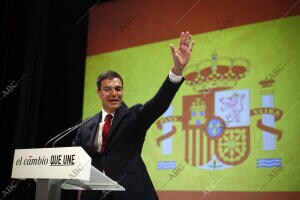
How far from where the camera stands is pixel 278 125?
128 inches


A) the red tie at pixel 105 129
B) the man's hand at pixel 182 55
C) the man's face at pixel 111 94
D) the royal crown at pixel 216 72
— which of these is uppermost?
the royal crown at pixel 216 72

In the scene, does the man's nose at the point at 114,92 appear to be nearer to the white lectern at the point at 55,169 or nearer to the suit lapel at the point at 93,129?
the suit lapel at the point at 93,129

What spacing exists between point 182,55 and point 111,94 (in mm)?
498

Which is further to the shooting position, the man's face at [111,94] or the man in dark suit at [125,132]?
the man's face at [111,94]

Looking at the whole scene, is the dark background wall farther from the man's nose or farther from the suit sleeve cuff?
the suit sleeve cuff

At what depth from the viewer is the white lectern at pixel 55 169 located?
4.56 feet

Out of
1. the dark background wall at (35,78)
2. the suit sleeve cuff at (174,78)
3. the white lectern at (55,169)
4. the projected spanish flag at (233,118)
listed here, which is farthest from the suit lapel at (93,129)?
the dark background wall at (35,78)

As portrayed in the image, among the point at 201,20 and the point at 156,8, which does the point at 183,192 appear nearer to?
the point at 201,20

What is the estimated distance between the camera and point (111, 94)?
2.16 m

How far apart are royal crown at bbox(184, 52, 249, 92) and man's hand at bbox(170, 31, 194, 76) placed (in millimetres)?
1691

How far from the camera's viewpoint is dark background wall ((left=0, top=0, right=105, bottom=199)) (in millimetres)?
3943

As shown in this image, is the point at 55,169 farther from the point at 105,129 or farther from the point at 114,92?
the point at 114,92

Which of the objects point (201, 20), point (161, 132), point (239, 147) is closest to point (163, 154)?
point (161, 132)

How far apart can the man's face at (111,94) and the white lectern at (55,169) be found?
22.3 inches
